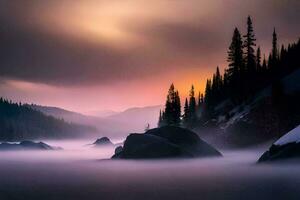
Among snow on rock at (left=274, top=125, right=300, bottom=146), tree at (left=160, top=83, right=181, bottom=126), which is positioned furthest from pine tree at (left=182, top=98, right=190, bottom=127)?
snow on rock at (left=274, top=125, right=300, bottom=146)

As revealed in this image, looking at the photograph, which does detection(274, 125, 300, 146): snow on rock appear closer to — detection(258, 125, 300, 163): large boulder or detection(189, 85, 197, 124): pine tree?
detection(258, 125, 300, 163): large boulder

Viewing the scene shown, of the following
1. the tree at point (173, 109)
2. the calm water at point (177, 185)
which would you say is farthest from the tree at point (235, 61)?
the calm water at point (177, 185)

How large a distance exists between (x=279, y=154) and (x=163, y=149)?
883 inches

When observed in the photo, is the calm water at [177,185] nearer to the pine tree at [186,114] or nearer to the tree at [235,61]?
the tree at [235,61]

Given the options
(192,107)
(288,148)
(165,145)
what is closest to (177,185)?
(288,148)

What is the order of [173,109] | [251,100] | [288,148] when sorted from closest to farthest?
[288,148] < [251,100] < [173,109]

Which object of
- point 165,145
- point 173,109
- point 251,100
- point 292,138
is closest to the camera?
point 292,138

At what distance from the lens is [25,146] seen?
159750mm

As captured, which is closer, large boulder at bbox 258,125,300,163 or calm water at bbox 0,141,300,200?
calm water at bbox 0,141,300,200

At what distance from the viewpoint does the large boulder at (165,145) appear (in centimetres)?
6881

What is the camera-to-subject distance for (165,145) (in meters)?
69.1

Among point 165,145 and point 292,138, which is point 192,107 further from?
point 292,138

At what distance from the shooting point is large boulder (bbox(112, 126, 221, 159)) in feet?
226

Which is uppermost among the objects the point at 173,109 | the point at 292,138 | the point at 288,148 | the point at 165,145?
the point at 173,109
